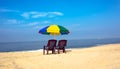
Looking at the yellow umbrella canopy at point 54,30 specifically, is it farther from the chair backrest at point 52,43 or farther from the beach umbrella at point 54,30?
the chair backrest at point 52,43

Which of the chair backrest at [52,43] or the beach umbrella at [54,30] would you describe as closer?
the chair backrest at [52,43]

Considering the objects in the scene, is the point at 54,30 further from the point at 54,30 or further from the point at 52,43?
the point at 52,43

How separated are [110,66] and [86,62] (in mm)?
1496

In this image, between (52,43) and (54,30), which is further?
(54,30)

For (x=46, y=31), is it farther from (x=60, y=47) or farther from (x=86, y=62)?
(x=86, y=62)

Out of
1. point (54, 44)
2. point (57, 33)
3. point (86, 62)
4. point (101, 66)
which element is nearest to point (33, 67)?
point (86, 62)

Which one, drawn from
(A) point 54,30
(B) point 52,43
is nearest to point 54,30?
(A) point 54,30

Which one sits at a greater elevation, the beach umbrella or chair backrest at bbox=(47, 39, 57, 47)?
the beach umbrella

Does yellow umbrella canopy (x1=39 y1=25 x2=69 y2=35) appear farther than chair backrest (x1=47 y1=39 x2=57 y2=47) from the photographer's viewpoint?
Yes

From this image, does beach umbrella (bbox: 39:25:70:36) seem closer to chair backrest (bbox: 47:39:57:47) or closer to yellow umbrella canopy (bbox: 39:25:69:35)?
yellow umbrella canopy (bbox: 39:25:69:35)

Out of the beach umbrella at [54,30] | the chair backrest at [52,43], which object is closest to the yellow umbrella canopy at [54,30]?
the beach umbrella at [54,30]

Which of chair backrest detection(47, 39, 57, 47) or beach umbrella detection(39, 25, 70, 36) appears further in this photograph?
beach umbrella detection(39, 25, 70, 36)

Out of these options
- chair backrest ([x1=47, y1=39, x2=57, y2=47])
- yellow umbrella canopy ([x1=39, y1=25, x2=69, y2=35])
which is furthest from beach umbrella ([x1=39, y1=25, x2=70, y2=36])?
chair backrest ([x1=47, y1=39, x2=57, y2=47])

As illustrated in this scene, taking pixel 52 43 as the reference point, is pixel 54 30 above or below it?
above
